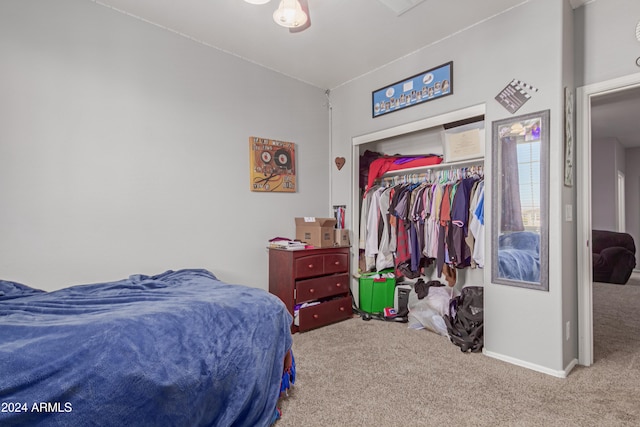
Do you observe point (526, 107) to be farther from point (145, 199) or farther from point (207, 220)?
point (145, 199)

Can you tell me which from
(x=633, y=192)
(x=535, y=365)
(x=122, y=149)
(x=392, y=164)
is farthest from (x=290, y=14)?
(x=633, y=192)

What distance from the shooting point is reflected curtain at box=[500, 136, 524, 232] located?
239 centimetres

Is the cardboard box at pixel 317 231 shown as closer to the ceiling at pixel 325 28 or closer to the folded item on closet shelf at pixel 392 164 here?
the folded item on closet shelf at pixel 392 164

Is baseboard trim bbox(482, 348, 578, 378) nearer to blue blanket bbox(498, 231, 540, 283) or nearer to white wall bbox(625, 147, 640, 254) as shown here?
blue blanket bbox(498, 231, 540, 283)

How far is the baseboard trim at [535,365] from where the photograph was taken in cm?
219

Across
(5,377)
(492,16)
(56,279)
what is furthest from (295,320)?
(492,16)

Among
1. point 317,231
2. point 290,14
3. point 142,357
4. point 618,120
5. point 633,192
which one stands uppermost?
point 618,120

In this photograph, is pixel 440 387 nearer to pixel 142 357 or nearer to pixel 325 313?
pixel 325 313

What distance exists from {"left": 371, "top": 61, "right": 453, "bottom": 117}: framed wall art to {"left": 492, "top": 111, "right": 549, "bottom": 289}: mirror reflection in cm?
66

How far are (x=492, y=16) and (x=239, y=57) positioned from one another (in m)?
2.27

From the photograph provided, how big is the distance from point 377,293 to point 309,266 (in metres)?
0.92

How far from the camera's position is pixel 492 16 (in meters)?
2.58

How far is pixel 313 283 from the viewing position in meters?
3.21

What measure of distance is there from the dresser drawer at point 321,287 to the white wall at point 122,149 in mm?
473
